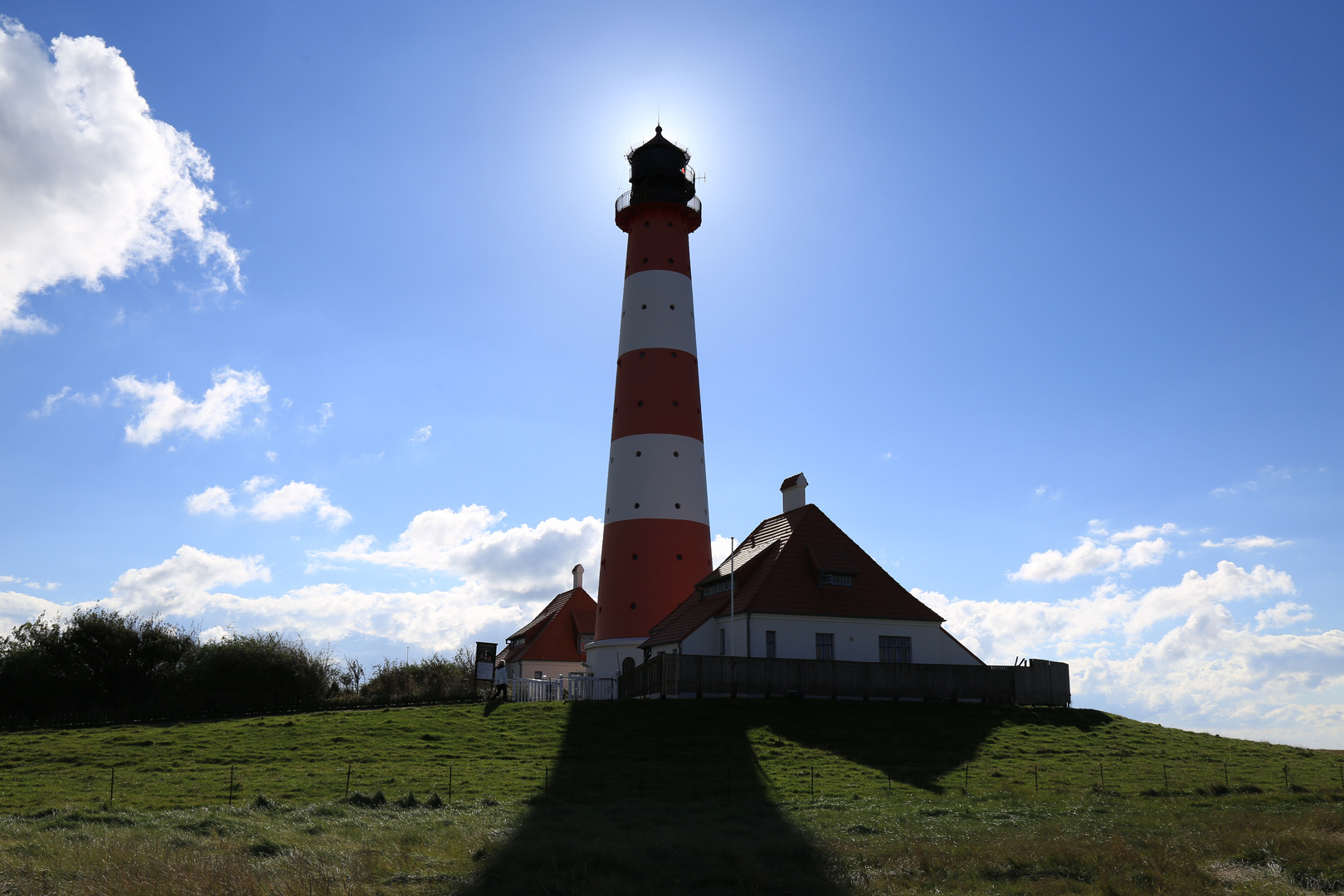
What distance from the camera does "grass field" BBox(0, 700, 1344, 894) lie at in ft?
40.7

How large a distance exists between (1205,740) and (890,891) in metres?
24.8

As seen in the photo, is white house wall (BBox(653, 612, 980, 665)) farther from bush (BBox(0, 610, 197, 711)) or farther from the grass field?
bush (BBox(0, 610, 197, 711))

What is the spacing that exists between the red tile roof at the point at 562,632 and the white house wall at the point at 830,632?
16.9 m

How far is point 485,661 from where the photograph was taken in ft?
138

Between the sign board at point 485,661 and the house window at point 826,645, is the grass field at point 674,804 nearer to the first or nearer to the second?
the house window at point 826,645

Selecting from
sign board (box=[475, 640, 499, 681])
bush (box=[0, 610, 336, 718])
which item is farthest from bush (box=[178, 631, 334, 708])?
sign board (box=[475, 640, 499, 681])

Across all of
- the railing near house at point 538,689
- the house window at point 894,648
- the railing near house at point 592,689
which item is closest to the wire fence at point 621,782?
the house window at point 894,648

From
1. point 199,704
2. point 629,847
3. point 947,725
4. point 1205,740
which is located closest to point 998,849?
point 629,847

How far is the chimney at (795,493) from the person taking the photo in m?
42.2

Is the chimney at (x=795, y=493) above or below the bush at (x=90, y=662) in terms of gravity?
above

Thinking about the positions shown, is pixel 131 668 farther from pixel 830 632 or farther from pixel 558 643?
pixel 830 632

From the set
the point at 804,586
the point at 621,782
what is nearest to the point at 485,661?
the point at 804,586

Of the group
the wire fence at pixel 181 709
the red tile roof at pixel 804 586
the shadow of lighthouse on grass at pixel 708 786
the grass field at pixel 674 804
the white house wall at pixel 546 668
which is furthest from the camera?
the white house wall at pixel 546 668

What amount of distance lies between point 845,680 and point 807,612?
280 cm
